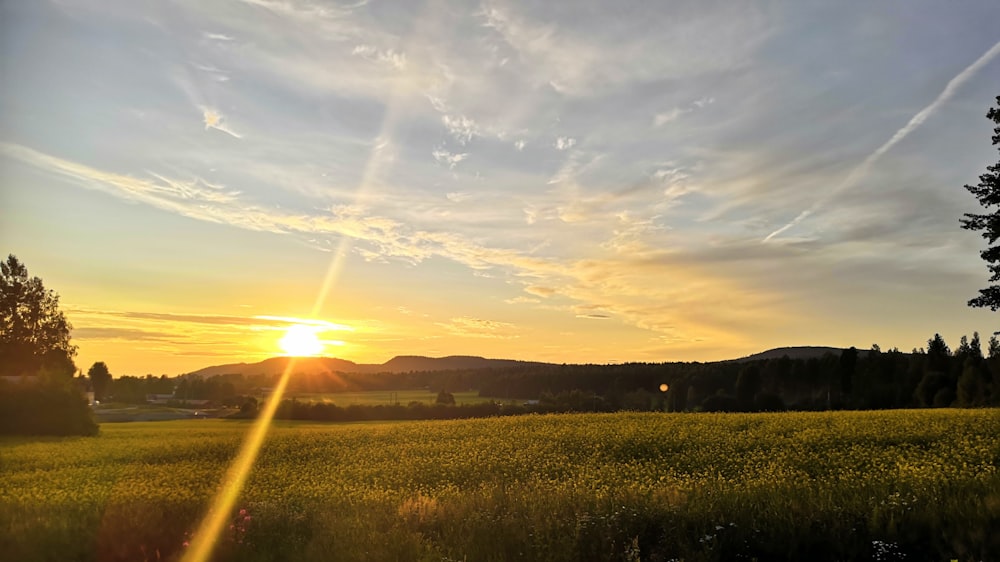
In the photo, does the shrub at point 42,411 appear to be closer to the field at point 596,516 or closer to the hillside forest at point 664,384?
the hillside forest at point 664,384

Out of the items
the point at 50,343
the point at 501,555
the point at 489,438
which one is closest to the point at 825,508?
the point at 501,555

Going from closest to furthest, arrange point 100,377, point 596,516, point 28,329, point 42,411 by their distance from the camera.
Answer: point 596,516 < point 42,411 < point 28,329 < point 100,377

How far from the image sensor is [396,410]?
64562 millimetres

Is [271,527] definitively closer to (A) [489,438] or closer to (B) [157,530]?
(B) [157,530]

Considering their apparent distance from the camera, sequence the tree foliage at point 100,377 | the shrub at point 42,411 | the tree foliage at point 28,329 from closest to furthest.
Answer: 1. the shrub at point 42,411
2. the tree foliage at point 28,329
3. the tree foliage at point 100,377

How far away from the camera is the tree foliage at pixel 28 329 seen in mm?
58719

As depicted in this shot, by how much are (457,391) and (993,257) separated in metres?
96.2

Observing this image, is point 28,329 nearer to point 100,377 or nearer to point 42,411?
point 42,411

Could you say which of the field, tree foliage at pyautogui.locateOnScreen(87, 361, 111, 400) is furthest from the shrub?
tree foliage at pyautogui.locateOnScreen(87, 361, 111, 400)

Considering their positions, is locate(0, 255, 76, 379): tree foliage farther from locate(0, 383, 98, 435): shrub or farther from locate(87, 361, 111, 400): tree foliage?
locate(87, 361, 111, 400): tree foliage

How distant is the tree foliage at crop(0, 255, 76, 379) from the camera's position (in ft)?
193

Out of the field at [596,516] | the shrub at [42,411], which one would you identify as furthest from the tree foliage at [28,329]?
the field at [596,516]

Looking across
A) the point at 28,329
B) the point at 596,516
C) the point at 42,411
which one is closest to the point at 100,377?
the point at 28,329

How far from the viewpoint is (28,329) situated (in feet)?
205
